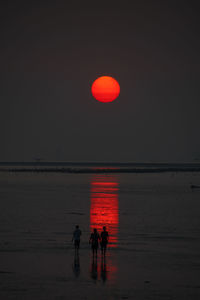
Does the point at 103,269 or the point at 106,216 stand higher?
the point at 106,216

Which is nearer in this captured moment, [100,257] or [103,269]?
[103,269]

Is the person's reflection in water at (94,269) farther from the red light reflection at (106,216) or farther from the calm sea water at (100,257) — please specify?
the red light reflection at (106,216)

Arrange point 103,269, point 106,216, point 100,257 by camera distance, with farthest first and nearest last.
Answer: point 106,216 → point 100,257 → point 103,269

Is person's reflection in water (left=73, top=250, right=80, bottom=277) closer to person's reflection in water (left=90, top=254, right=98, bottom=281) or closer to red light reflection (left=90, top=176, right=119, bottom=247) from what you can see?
person's reflection in water (left=90, top=254, right=98, bottom=281)

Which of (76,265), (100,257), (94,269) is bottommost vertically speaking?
(94,269)

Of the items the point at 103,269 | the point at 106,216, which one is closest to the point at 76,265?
the point at 103,269

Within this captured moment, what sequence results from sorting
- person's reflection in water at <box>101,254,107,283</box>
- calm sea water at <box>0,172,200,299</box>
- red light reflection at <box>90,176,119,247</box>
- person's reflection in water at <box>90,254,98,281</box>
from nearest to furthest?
1. calm sea water at <box>0,172,200,299</box>
2. person's reflection in water at <box>101,254,107,283</box>
3. person's reflection in water at <box>90,254,98,281</box>
4. red light reflection at <box>90,176,119,247</box>

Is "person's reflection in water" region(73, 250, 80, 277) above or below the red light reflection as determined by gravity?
below

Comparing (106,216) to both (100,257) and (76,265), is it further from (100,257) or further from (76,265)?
(76,265)

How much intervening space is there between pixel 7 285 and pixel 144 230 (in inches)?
759

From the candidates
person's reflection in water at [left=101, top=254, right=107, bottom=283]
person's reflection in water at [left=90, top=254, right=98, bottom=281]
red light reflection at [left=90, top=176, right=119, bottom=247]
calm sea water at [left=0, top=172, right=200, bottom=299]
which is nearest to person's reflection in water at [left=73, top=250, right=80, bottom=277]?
calm sea water at [left=0, top=172, right=200, bottom=299]

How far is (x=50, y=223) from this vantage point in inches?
1752

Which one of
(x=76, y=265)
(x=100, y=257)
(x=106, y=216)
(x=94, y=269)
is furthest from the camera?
(x=106, y=216)

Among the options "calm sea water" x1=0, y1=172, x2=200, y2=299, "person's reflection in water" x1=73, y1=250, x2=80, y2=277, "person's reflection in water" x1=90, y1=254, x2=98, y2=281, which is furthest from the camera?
"person's reflection in water" x1=73, y1=250, x2=80, y2=277
